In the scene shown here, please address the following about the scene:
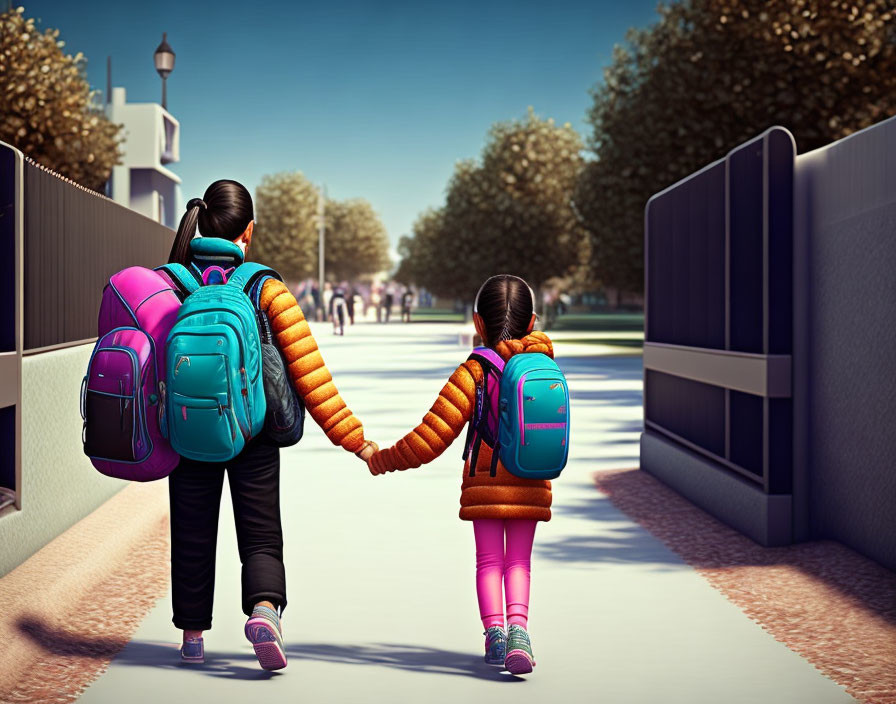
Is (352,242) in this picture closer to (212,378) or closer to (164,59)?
(164,59)

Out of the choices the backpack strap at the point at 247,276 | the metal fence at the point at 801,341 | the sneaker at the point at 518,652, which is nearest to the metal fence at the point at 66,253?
the backpack strap at the point at 247,276

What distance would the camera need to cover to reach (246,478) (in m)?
5.23

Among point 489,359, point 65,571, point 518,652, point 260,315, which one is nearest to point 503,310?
point 489,359

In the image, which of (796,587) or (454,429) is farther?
(796,587)

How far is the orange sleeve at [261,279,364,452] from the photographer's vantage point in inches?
201

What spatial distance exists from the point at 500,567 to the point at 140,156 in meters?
47.9

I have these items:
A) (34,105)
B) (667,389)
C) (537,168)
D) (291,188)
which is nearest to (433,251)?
(537,168)

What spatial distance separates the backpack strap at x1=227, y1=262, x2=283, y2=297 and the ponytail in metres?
0.22

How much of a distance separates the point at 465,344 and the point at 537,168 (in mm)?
28074

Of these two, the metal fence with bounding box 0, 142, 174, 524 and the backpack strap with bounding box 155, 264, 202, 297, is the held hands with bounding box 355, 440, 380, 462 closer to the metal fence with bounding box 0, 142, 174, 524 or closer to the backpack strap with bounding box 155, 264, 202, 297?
the backpack strap with bounding box 155, 264, 202, 297

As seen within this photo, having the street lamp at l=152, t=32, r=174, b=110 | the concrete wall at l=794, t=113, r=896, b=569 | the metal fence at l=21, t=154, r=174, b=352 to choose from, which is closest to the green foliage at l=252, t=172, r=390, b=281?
the street lamp at l=152, t=32, r=174, b=110

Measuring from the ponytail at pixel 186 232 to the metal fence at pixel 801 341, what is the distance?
360cm

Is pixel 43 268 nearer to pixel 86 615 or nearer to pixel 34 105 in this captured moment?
pixel 86 615

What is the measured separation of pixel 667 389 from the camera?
11.3 metres
